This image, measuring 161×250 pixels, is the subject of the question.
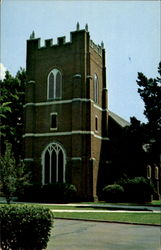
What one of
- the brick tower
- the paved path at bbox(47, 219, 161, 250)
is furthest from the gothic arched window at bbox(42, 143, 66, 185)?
the paved path at bbox(47, 219, 161, 250)

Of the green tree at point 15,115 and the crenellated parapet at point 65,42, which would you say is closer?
the crenellated parapet at point 65,42

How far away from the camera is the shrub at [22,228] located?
27.0 feet

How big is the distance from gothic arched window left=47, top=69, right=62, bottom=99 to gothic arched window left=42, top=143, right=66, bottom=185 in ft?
17.7

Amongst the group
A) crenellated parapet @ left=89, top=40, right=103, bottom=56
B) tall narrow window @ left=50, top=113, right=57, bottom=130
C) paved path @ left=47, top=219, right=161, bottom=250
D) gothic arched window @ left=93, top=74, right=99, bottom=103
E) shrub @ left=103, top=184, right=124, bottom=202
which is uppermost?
crenellated parapet @ left=89, top=40, right=103, bottom=56

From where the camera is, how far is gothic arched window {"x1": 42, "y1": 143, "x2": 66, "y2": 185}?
116ft

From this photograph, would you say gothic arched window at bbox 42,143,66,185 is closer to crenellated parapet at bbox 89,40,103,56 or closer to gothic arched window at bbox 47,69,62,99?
gothic arched window at bbox 47,69,62,99

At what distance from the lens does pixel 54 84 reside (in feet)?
125

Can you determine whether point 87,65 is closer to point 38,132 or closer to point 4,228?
point 38,132

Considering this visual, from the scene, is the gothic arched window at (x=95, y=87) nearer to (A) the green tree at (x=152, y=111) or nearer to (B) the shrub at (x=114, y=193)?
(A) the green tree at (x=152, y=111)

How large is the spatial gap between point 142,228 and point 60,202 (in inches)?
694

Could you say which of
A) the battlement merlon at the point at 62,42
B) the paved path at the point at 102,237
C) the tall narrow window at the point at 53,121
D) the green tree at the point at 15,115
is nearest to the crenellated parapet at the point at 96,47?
→ the battlement merlon at the point at 62,42

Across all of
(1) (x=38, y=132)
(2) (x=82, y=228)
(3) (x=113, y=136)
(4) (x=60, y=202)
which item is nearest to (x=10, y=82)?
(1) (x=38, y=132)

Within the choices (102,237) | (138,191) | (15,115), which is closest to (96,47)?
(15,115)

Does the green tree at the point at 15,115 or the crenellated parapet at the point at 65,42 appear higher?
the crenellated parapet at the point at 65,42
